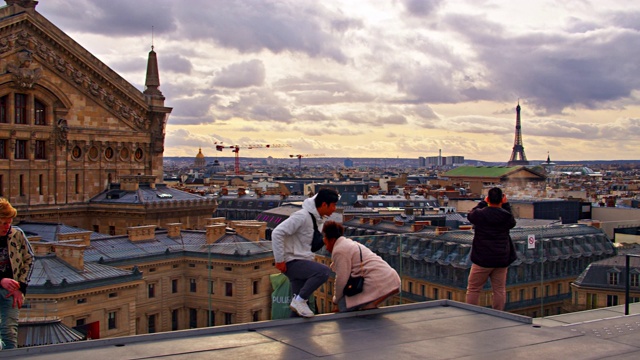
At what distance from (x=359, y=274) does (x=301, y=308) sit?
3.54ft

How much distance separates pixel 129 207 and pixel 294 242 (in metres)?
27.8

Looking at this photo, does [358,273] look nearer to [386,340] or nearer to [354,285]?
[354,285]

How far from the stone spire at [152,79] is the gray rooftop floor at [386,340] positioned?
108ft

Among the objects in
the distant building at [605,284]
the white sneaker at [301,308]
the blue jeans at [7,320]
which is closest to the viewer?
the blue jeans at [7,320]

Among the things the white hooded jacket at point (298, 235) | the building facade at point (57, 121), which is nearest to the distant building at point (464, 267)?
the white hooded jacket at point (298, 235)

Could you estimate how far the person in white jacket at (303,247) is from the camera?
11.7 meters

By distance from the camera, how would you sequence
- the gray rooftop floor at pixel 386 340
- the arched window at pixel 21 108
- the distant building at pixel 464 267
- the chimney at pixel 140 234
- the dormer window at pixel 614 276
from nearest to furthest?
the gray rooftop floor at pixel 386 340, the distant building at pixel 464 267, the dormer window at pixel 614 276, the chimney at pixel 140 234, the arched window at pixel 21 108

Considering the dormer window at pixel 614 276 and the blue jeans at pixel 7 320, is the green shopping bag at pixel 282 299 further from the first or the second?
the dormer window at pixel 614 276

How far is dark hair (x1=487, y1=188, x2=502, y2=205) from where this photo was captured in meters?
13.5

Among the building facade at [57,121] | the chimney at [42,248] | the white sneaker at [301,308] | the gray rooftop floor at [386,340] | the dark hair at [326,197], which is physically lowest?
the chimney at [42,248]

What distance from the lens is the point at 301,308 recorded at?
37.9ft

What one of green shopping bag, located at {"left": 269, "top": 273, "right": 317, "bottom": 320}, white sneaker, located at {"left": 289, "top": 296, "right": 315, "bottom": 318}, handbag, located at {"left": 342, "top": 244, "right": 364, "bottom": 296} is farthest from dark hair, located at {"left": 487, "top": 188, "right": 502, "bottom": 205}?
white sneaker, located at {"left": 289, "top": 296, "right": 315, "bottom": 318}

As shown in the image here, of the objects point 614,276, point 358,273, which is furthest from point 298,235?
point 614,276

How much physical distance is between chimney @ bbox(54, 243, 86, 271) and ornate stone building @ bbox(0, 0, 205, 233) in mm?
14711
